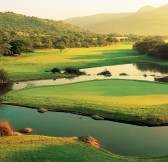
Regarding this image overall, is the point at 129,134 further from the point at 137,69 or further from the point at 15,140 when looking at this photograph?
the point at 137,69

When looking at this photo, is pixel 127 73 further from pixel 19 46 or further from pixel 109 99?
pixel 19 46

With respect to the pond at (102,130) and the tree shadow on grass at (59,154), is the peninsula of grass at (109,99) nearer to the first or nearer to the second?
the pond at (102,130)

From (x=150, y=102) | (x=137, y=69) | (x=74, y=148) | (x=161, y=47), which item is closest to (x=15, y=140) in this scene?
(x=74, y=148)

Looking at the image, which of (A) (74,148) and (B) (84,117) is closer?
(A) (74,148)

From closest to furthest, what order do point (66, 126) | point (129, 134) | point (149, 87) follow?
point (129, 134)
point (66, 126)
point (149, 87)

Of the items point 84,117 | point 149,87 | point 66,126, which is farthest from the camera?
point 149,87

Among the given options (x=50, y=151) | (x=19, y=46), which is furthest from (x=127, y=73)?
(x=50, y=151)

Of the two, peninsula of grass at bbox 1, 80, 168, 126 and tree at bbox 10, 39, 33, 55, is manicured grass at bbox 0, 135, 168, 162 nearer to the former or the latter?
peninsula of grass at bbox 1, 80, 168, 126

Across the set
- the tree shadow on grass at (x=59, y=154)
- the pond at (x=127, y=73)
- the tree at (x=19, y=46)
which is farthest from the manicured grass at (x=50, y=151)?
the tree at (x=19, y=46)
